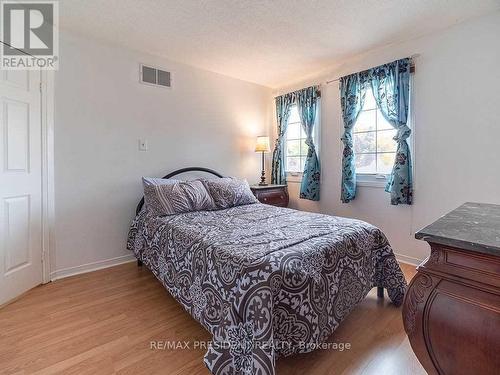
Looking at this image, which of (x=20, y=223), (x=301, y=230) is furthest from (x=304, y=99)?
(x=20, y=223)

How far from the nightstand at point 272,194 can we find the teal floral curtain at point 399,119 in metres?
1.44

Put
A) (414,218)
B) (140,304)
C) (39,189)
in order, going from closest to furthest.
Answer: (140,304) → (39,189) → (414,218)

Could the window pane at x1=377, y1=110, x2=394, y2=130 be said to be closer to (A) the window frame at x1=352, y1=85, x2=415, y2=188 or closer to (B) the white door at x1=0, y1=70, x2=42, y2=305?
(A) the window frame at x1=352, y1=85, x2=415, y2=188

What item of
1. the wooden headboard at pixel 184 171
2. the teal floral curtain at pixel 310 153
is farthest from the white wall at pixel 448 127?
the wooden headboard at pixel 184 171

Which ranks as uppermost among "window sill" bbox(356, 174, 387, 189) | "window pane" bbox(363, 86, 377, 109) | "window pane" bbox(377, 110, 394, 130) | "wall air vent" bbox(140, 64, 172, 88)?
"wall air vent" bbox(140, 64, 172, 88)

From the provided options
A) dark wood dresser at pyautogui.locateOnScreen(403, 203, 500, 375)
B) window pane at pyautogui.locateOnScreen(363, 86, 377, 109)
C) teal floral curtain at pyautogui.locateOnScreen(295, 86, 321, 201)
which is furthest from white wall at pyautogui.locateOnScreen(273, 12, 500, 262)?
dark wood dresser at pyautogui.locateOnScreen(403, 203, 500, 375)

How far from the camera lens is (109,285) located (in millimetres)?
2318

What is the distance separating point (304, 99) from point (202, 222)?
7.90ft

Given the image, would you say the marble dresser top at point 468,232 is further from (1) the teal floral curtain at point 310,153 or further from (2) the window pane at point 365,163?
(1) the teal floral curtain at point 310,153

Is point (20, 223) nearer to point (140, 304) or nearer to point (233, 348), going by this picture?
point (140, 304)

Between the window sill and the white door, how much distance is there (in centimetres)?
329

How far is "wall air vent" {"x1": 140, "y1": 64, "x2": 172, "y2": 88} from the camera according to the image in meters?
2.88

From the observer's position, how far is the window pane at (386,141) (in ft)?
9.34

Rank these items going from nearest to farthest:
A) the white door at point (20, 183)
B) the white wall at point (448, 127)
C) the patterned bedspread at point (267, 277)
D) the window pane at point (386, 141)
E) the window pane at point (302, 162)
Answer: the patterned bedspread at point (267, 277) → the white door at point (20, 183) → the white wall at point (448, 127) → the window pane at point (386, 141) → the window pane at point (302, 162)
